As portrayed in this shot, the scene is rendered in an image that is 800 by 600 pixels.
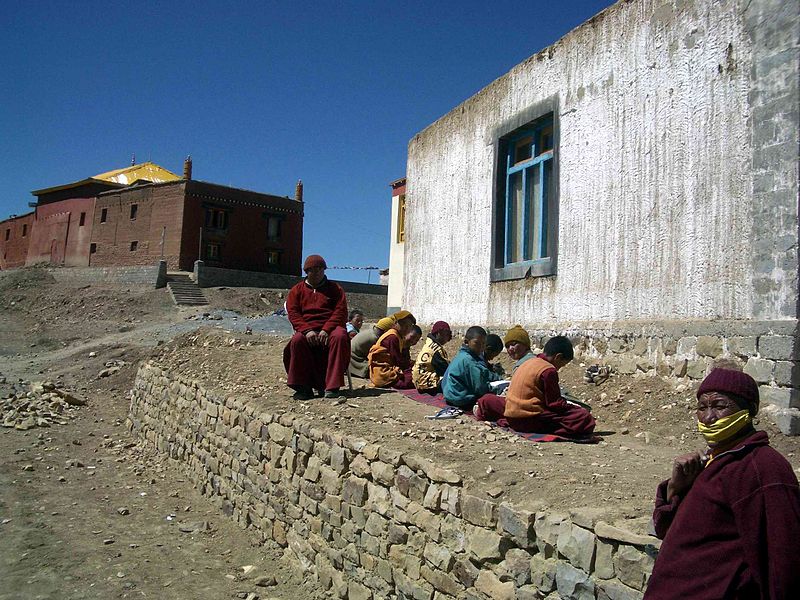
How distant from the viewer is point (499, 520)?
362 centimetres

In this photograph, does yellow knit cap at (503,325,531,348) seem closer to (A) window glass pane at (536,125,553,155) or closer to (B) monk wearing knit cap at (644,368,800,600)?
(A) window glass pane at (536,125,553,155)

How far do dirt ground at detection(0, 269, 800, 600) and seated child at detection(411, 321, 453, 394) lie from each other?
39 centimetres

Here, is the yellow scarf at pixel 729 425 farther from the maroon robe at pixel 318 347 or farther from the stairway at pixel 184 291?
the stairway at pixel 184 291

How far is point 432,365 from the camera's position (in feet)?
24.6

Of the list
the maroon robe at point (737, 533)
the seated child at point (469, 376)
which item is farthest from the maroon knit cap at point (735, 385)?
the seated child at point (469, 376)

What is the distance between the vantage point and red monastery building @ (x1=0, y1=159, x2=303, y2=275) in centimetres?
3431

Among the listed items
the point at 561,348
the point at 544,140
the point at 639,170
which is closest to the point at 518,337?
the point at 561,348

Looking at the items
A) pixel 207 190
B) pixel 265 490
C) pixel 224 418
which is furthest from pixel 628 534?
pixel 207 190

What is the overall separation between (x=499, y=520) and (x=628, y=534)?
0.90 m

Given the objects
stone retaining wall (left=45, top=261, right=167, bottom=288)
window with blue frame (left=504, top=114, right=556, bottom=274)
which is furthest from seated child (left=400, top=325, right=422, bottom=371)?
stone retaining wall (left=45, top=261, right=167, bottom=288)

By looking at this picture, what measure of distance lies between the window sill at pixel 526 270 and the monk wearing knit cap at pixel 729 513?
18.4 feet

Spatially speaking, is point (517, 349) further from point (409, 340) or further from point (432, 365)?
point (409, 340)

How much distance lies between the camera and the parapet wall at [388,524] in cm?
308

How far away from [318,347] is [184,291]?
78.7 feet
